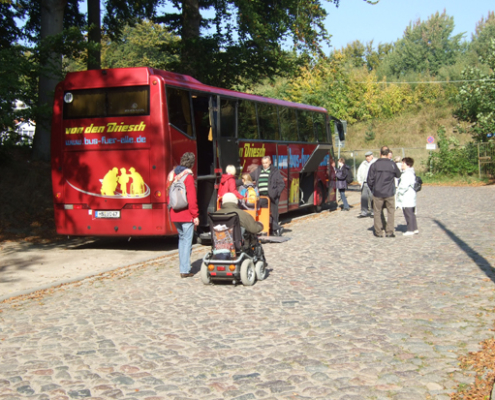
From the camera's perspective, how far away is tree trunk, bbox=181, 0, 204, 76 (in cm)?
2503

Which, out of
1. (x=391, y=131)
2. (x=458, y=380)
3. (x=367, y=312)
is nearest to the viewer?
(x=458, y=380)

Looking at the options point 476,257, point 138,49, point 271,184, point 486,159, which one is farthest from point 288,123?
point 138,49

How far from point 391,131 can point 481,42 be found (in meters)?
42.7

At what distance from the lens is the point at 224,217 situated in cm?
945

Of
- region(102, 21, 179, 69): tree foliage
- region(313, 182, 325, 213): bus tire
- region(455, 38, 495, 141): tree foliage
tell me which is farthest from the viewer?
region(102, 21, 179, 69): tree foliage

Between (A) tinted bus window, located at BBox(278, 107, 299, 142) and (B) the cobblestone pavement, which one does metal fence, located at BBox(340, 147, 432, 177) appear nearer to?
(A) tinted bus window, located at BBox(278, 107, 299, 142)

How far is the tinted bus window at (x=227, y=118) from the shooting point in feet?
51.9

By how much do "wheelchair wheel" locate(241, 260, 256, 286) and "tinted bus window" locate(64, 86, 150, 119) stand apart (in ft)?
16.6

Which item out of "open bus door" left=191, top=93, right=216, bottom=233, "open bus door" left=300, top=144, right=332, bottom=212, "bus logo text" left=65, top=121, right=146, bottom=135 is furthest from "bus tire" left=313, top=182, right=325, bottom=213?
"bus logo text" left=65, top=121, right=146, bottom=135

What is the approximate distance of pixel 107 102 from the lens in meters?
13.4

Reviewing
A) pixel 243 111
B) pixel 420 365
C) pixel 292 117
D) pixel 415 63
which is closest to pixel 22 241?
pixel 243 111

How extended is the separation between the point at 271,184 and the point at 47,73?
5763mm

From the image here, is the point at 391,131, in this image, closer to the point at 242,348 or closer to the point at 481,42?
the point at 481,42

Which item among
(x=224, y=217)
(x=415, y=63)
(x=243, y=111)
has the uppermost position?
(x=415, y=63)
